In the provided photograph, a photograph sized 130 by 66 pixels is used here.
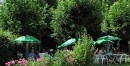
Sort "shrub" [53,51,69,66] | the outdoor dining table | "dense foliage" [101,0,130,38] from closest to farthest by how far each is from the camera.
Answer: "shrub" [53,51,69,66], the outdoor dining table, "dense foliage" [101,0,130,38]

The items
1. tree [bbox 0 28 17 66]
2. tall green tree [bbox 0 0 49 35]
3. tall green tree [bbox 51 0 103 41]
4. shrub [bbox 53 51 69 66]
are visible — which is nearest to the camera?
shrub [bbox 53 51 69 66]

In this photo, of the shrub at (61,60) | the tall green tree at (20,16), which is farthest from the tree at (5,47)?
the shrub at (61,60)

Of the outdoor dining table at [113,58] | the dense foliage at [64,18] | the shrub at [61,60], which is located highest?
the dense foliage at [64,18]

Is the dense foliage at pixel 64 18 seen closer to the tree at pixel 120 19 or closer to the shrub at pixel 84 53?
the tree at pixel 120 19

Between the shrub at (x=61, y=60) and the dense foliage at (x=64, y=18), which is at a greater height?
the dense foliage at (x=64, y=18)

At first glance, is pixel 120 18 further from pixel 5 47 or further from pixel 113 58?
pixel 5 47

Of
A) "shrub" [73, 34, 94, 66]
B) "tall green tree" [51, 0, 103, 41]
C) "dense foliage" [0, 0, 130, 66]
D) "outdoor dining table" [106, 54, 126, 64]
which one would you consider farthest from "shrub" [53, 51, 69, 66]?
"tall green tree" [51, 0, 103, 41]

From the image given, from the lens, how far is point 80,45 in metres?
12.3

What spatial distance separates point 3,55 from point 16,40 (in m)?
2.29

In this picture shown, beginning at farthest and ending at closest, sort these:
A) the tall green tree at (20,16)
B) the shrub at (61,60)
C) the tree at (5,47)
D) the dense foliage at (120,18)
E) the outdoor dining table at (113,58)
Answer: the dense foliage at (120,18)
the tall green tree at (20,16)
the outdoor dining table at (113,58)
the tree at (5,47)
the shrub at (61,60)

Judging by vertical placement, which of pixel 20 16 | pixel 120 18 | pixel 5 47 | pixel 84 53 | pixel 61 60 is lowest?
pixel 61 60

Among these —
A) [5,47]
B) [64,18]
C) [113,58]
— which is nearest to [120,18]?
[64,18]

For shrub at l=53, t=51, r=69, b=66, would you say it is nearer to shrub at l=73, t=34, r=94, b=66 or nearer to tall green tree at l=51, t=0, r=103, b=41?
shrub at l=73, t=34, r=94, b=66

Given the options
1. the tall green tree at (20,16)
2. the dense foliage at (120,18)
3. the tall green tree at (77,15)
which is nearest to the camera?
the tall green tree at (20,16)
